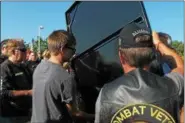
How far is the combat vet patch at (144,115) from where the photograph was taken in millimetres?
2154

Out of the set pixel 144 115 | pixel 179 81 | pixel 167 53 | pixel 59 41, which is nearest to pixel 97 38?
pixel 59 41

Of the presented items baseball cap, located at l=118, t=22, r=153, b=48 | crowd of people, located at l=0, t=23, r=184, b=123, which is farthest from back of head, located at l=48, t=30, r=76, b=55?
baseball cap, located at l=118, t=22, r=153, b=48

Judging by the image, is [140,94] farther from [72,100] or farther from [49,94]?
[49,94]

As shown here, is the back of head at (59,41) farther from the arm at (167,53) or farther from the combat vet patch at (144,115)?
the combat vet patch at (144,115)

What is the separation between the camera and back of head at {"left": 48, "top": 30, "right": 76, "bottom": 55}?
3.28 m

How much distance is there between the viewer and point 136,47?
2295 millimetres

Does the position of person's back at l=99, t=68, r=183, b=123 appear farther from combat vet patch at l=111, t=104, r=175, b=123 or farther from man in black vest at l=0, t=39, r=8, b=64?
man in black vest at l=0, t=39, r=8, b=64

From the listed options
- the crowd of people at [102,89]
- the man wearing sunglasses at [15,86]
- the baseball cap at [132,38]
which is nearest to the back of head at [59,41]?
the crowd of people at [102,89]

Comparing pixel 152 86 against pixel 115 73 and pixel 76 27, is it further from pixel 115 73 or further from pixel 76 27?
pixel 76 27

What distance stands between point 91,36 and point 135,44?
1127mm

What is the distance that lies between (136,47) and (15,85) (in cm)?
300

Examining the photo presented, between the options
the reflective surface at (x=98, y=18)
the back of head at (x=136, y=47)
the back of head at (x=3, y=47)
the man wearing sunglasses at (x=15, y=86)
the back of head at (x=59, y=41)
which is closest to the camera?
the back of head at (x=136, y=47)

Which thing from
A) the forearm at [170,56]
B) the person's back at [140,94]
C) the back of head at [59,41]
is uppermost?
the back of head at [59,41]

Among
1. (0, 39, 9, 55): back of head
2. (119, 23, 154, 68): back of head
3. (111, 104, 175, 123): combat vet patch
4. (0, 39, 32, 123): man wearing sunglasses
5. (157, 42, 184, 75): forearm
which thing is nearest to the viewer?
(111, 104, 175, 123): combat vet patch
